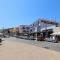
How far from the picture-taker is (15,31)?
121 meters

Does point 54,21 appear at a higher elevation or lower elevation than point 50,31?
higher

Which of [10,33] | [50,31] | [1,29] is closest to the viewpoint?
[50,31]

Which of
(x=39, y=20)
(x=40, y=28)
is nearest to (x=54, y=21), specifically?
(x=39, y=20)

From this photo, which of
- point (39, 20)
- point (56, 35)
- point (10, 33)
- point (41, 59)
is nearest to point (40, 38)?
point (56, 35)

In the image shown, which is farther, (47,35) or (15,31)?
(15,31)

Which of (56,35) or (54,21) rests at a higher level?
(54,21)

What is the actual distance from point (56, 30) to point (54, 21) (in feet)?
99.0

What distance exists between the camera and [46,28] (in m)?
70.9

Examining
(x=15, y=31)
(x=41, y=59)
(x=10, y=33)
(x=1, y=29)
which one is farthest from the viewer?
(x=1, y=29)

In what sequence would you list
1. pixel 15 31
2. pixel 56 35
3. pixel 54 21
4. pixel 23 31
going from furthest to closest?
1. pixel 15 31
2. pixel 23 31
3. pixel 54 21
4. pixel 56 35

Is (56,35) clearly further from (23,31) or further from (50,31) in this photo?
(23,31)

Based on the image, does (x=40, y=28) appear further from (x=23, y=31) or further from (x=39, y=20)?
(x=23, y=31)

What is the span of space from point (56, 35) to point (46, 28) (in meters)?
11.1

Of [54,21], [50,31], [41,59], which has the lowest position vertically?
[41,59]
